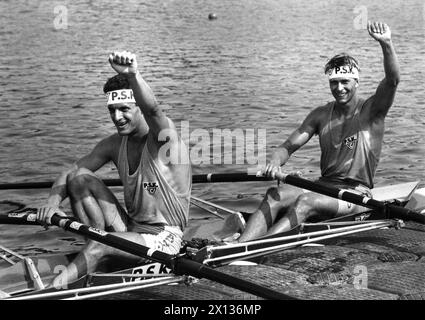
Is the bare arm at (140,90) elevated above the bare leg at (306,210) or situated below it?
above

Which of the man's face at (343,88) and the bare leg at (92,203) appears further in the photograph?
the man's face at (343,88)

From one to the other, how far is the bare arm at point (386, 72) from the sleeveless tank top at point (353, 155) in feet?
0.83

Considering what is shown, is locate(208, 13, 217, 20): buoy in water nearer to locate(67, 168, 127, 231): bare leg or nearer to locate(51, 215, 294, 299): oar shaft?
locate(67, 168, 127, 231): bare leg

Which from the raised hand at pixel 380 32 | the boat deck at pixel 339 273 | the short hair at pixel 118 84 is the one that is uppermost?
the raised hand at pixel 380 32

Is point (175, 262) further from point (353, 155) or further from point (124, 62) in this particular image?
point (353, 155)

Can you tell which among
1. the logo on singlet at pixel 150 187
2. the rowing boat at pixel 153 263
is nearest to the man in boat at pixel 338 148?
the rowing boat at pixel 153 263

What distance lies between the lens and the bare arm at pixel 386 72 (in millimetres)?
9484

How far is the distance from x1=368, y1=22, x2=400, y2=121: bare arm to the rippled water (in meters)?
5.95

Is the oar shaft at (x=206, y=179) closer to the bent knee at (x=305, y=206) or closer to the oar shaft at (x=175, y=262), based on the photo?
the bent knee at (x=305, y=206)

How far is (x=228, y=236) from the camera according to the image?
1016 centimetres

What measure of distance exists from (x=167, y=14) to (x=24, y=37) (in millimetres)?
9630

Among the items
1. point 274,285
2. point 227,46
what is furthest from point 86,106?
point 274,285

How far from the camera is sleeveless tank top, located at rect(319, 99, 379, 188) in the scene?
10.4 m

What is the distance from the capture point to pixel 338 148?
10477 millimetres
